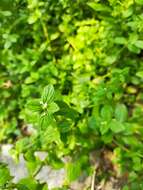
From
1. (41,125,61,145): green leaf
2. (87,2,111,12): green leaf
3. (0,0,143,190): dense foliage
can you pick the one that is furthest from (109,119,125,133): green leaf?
(87,2,111,12): green leaf

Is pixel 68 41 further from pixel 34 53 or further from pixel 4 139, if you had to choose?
pixel 4 139

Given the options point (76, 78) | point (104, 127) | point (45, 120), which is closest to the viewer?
point (45, 120)

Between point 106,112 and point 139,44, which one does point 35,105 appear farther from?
point 139,44

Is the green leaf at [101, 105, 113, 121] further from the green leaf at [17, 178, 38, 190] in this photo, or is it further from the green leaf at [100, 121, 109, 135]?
the green leaf at [17, 178, 38, 190]

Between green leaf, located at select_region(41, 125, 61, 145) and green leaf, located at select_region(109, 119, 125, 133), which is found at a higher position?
green leaf, located at select_region(41, 125, 61, 145)

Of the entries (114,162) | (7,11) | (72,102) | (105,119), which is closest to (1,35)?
(7,11)

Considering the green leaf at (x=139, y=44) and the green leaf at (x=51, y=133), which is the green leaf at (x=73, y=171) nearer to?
the green leaf at (x=51, y=133)

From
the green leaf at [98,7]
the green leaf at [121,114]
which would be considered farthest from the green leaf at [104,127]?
the green leaf at [98,7]

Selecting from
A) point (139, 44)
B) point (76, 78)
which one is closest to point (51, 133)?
point (76, 78)

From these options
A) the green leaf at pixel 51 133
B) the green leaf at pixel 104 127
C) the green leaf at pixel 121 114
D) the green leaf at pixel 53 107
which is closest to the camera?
the green leaf at pixel 53 107
